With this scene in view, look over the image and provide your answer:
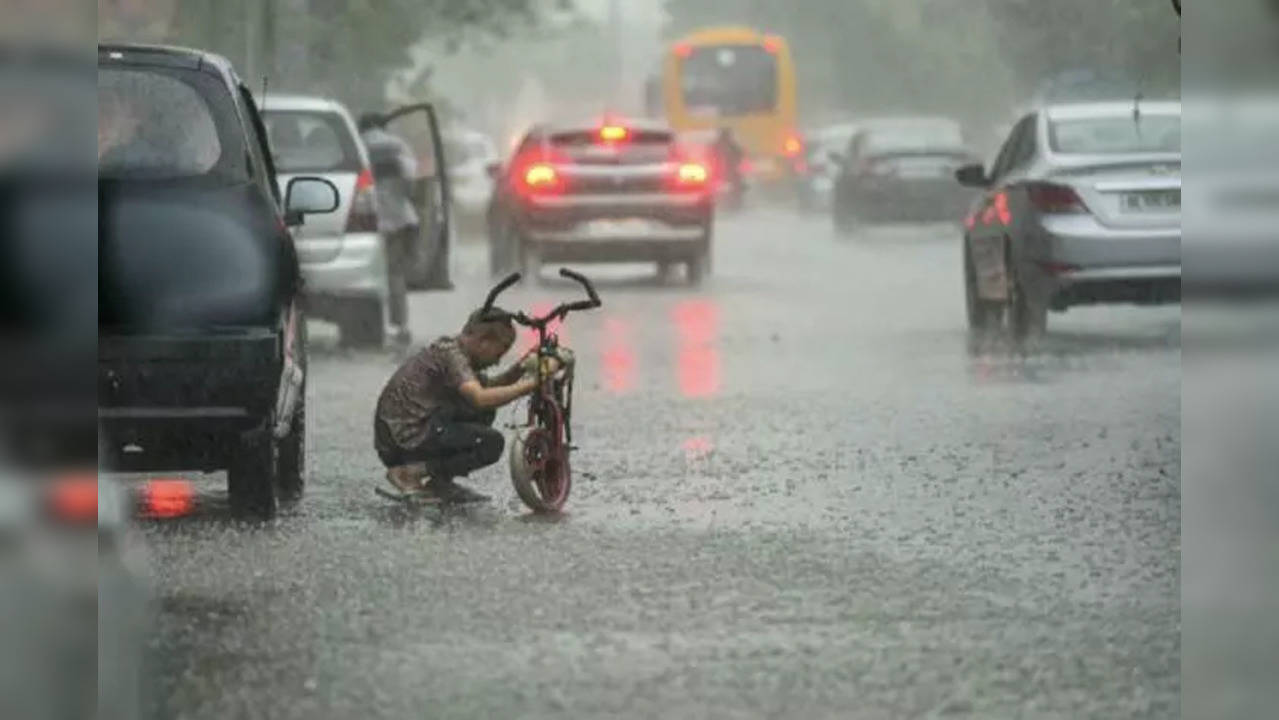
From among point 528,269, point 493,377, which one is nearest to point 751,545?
point 493,377

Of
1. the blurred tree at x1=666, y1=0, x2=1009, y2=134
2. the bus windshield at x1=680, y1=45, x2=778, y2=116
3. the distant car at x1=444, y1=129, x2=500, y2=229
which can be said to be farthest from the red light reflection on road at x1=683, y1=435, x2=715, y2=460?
the bus windshield at x1=680, y1=45, x2=778, y2=116

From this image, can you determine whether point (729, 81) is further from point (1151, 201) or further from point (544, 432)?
point (544, 432)

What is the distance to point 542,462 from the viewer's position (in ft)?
41.1

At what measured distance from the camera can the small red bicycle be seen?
12.3 meters

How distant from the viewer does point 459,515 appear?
497 inches

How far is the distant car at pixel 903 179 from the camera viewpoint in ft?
149

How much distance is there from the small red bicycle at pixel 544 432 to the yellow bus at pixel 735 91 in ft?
182

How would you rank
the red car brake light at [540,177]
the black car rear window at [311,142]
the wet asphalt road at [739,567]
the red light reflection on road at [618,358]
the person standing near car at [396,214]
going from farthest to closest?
the red car brake light at [540,177], the person standing near car at [396,214], the black car rear window at [311,142], the red light reflection on road at [618,358], the wet asphalt road at [739,567]

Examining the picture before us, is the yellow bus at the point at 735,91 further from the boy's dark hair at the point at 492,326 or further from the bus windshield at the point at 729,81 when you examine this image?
the boy's dark hair at the point at 492,326

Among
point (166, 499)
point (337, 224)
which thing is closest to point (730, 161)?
point (337, 224)

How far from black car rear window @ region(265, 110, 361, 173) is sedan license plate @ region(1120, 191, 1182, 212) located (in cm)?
486

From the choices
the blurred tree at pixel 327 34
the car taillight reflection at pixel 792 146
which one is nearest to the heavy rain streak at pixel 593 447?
the blurred tree at pixel 327 34

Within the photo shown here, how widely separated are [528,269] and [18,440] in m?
25.0

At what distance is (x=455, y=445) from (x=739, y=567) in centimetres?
193
